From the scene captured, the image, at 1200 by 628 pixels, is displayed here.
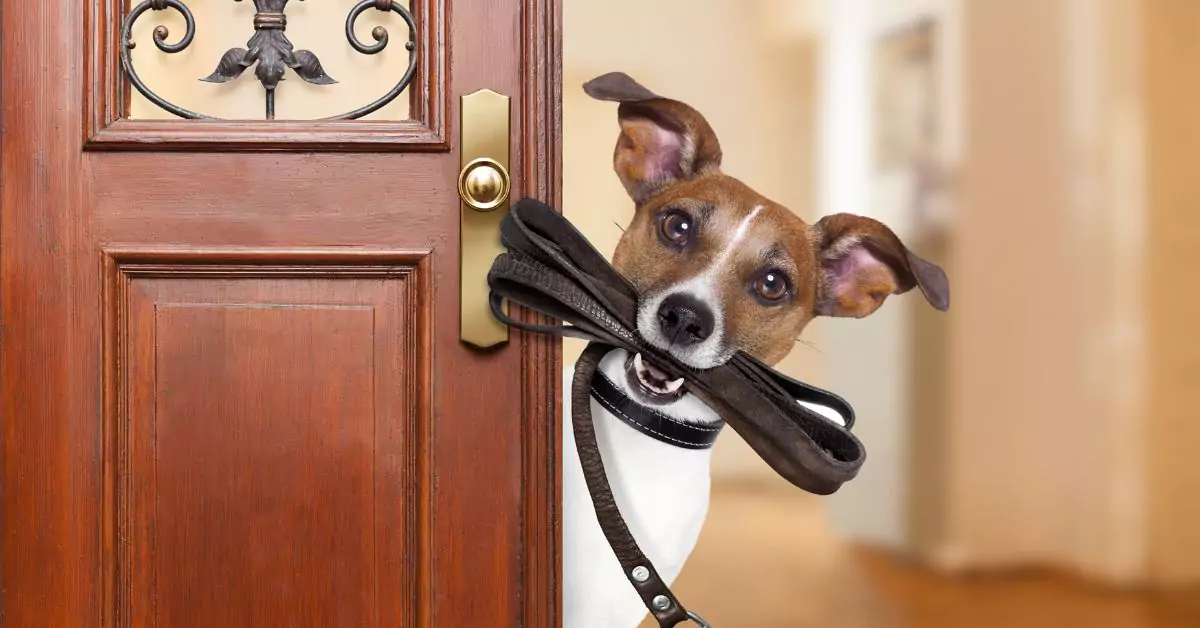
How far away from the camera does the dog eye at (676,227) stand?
114 centimetres

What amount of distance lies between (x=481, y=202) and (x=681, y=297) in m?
0.27

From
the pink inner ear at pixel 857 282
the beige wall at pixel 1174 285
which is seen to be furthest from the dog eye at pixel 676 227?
Result: the beige wall at pixel 1174 285

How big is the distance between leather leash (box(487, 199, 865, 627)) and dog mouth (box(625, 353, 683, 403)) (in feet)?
0.05

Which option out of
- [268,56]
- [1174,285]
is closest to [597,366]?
[268,56]

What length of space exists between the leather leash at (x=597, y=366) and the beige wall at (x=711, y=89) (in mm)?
107

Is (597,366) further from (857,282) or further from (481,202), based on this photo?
(857,282)

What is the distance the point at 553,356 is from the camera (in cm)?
109

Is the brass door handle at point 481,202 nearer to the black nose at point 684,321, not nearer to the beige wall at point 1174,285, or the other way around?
the black nose at point 684,321

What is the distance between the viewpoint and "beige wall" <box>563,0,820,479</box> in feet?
3.93

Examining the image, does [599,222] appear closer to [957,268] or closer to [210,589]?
[210,589]

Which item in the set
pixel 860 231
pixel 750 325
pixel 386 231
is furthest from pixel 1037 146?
pixel 386 231

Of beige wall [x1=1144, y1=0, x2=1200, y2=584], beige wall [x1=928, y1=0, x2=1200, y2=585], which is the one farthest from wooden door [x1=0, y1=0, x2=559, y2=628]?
beige wall [x1=1144, y1=0, x2=1200, y2=584]

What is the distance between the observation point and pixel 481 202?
1.08m

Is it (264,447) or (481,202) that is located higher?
(481,202)
